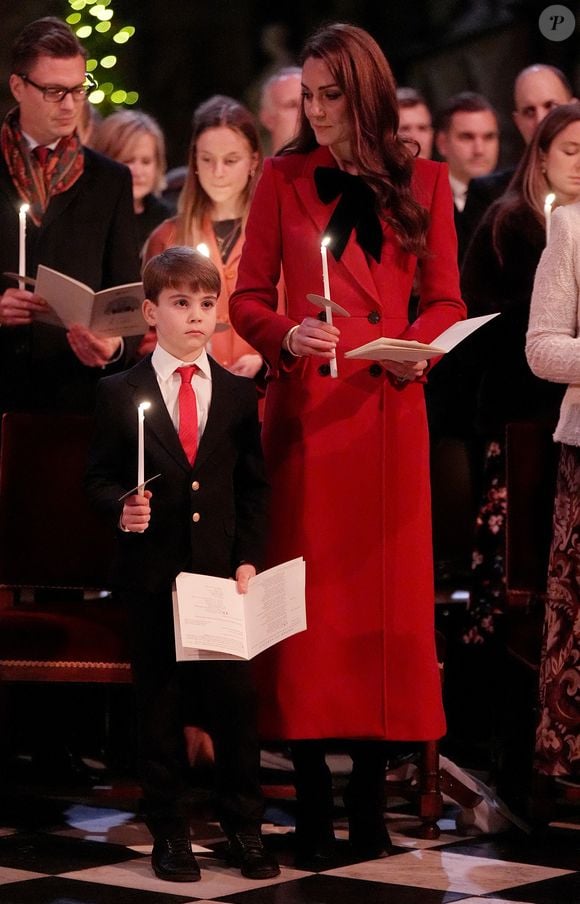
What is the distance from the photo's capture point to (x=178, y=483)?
3.54 meters

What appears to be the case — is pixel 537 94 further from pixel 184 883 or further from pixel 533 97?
pixel 184 883

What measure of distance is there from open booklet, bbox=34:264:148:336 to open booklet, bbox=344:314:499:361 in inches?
42.0

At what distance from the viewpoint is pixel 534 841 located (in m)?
3.90

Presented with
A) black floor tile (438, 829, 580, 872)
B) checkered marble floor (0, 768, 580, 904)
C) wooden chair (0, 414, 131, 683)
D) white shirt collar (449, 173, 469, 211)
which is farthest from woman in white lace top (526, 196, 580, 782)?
white shirt collar (449, 173, 469, 211)

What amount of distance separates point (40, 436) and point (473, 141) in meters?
2.56

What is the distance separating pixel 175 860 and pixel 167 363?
114 cm

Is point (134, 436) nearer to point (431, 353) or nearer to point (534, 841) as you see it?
point (431, 353)

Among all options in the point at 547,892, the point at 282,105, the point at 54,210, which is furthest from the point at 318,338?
the point at 282,105

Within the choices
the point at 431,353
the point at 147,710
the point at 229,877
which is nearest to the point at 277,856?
the point at 229,877

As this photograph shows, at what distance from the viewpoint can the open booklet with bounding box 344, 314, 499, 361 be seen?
3.22 meters

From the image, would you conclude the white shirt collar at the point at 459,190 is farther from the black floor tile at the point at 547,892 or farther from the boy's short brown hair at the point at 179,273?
the black floor tile at the point at 547,892

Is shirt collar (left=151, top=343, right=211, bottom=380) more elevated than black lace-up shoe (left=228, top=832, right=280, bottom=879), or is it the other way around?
shirt collar (left=151, top=343, right=211, bottom=380)

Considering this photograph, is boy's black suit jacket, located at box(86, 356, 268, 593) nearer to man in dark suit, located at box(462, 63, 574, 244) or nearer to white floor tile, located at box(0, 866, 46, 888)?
white floor tile, located at box(0, 866, 46, 888)

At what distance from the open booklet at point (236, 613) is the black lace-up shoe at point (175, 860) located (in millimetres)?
422
